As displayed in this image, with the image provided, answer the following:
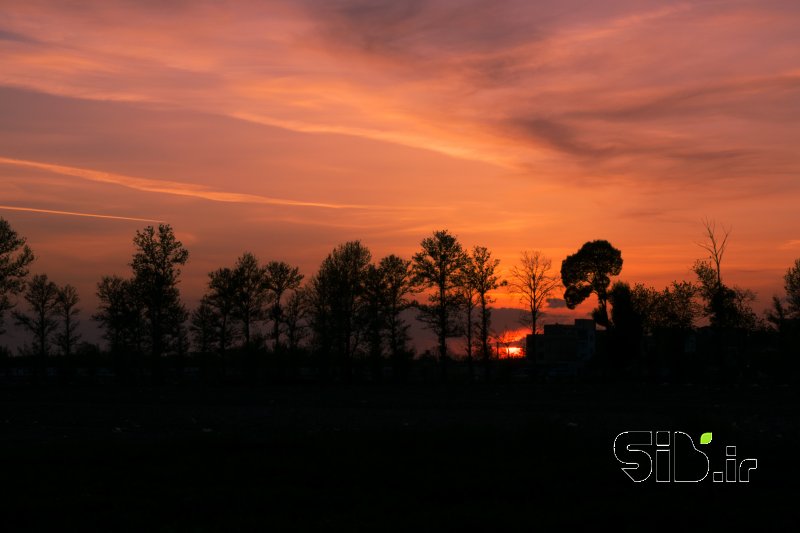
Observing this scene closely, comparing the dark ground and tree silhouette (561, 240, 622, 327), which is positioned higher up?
tree silhouette (561, 240, 622, 327)

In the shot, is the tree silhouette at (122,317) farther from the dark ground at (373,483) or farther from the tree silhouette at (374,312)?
the dark ground at (373,483)

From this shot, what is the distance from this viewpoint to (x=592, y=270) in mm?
100750

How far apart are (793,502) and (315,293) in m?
83.3

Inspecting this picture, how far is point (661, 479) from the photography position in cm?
1458

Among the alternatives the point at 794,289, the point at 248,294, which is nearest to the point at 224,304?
the point at 248,294

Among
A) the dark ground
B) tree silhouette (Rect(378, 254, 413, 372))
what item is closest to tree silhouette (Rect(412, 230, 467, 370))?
tree silhouette (Rect(378, 254, 413, 372))

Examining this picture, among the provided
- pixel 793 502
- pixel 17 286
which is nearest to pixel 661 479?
pixel 793 502

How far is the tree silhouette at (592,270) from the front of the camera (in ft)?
329

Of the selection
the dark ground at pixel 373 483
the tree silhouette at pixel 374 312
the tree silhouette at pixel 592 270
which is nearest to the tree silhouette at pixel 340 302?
the tree silhouette at pixel 374 312

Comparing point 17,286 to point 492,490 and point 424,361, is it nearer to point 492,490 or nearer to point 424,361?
point 424,361

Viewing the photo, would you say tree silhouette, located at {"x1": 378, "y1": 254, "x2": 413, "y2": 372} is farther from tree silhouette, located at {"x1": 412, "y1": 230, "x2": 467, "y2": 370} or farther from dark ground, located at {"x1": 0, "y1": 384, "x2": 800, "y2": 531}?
dark ground, located at {"x1": 0, "y1": 384, "x2": 800, "y2": 531}

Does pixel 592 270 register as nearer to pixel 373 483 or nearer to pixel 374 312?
pixel 374 312

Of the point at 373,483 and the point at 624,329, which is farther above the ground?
the point at 624,329

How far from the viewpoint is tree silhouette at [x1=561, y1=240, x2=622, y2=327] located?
329ft
